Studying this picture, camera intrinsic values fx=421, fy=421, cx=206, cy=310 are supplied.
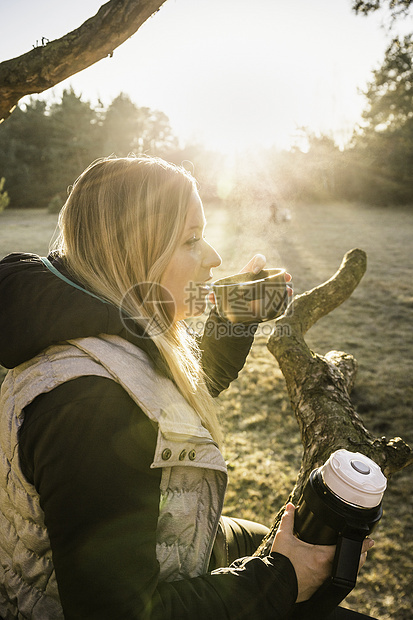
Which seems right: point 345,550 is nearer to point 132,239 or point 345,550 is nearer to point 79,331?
point 79,331

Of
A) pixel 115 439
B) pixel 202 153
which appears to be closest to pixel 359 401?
pixel 115 439

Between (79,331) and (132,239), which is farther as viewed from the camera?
(132,239)

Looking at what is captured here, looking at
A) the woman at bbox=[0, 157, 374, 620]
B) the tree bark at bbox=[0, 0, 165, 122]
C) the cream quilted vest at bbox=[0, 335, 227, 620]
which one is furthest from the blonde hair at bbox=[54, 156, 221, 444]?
the tree bark at bbox=[0, 0, 165, 122]

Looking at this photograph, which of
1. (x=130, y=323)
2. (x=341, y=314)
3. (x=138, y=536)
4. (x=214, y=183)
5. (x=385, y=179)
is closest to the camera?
(x=138, y=536)

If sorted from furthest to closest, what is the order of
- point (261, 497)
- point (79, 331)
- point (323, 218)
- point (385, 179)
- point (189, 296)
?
point (385, 179) → point (323, 218) → point (261, 497) → point (189, 296) → point (79, 331)

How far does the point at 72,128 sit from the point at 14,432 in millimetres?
30823

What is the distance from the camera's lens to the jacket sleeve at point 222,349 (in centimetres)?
225

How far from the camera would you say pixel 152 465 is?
112cm

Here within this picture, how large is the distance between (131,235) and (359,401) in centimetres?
385

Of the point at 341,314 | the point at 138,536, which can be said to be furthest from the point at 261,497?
the point at 341,314

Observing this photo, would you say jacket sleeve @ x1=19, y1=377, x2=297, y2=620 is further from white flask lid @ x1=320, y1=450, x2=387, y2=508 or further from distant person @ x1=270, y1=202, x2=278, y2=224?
distant person @ x1=270, y1=202, x2=278, y2=224

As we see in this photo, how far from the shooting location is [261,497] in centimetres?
332

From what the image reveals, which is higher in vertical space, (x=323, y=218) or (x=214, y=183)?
(x=214, y=183)

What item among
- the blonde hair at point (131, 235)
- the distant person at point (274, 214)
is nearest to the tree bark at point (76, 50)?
the blonde hair at point (131, 235)
